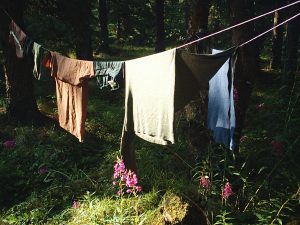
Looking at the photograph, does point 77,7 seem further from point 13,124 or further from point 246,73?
point 246,73

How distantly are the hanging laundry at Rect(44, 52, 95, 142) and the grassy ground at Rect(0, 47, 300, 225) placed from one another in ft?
3.88

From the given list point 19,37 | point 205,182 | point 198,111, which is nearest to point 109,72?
point 205,182

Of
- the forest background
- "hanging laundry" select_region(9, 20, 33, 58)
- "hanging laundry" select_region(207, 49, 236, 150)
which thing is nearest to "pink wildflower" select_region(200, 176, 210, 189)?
the forest background

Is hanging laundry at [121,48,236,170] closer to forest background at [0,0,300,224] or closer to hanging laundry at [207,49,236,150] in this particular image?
hanging laundry at [207,49,236,150]

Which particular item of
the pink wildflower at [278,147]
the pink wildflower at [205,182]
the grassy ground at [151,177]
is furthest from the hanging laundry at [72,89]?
the pink wildflower at [278,147]

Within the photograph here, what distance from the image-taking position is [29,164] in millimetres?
8289

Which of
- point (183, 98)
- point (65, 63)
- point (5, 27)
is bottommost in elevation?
point (183, 98)

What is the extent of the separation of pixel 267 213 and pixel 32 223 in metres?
3.75

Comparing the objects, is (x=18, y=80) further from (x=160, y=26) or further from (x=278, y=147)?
(x=160, y=26)

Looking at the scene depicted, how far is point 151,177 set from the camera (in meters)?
6.52

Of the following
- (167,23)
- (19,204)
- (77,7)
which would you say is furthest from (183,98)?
(167,23)

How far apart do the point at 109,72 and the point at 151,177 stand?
2.18 metres

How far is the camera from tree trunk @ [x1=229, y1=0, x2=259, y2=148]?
649 centimetres

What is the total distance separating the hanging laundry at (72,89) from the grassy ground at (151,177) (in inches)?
46.6
